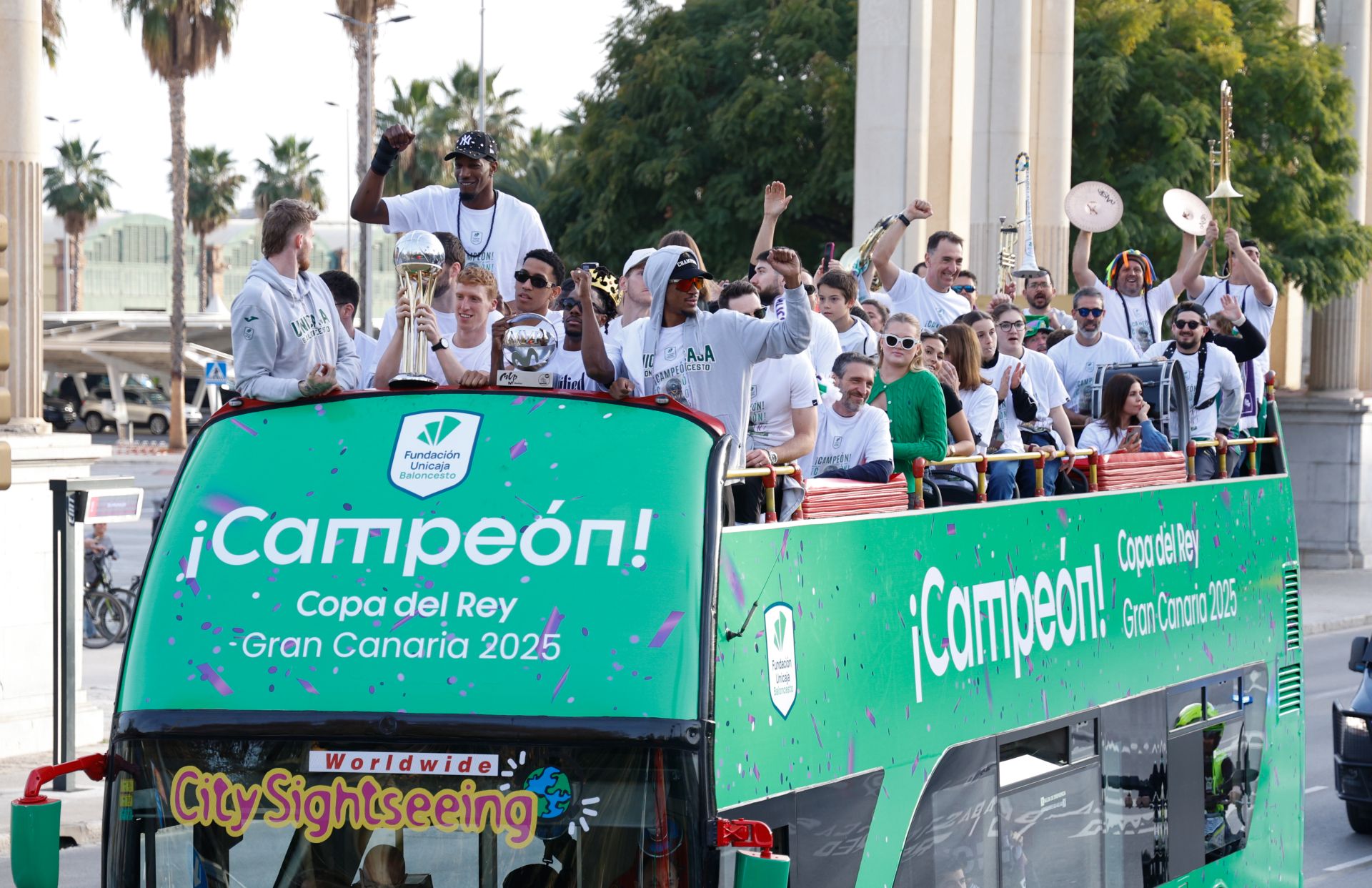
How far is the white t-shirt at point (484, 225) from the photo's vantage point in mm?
8336

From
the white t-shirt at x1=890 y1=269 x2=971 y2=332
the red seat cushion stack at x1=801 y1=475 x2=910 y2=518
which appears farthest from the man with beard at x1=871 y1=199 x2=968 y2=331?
the red seat cushion stack at x1=801 y1=475 x2=910 y2=518

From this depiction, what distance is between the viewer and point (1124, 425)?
9477 mm

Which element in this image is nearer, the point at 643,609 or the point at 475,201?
the point at 643,609

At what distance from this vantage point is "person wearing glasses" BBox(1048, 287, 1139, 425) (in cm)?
1152

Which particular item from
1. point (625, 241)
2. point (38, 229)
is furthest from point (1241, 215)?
point (38, 229)

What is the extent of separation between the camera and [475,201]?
8312mm

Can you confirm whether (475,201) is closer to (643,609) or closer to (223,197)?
(643,609)

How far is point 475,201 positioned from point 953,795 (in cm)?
340

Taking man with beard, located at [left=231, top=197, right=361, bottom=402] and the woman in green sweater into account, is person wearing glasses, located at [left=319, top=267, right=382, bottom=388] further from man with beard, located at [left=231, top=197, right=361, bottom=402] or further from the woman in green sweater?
the woman in green sweater

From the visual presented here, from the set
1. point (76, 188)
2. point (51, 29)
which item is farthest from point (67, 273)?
point (51, 29)

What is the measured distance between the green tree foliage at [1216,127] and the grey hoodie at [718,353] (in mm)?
24300

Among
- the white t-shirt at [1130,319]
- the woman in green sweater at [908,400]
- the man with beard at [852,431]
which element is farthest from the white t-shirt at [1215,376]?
the man with beard at [852,431]

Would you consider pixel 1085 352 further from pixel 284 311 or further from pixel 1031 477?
pixel 284 311

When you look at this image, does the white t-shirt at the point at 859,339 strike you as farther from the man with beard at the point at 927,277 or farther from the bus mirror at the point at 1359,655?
the bus mirror at the point at 1359,655
